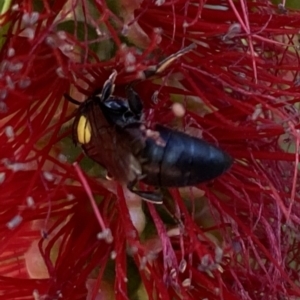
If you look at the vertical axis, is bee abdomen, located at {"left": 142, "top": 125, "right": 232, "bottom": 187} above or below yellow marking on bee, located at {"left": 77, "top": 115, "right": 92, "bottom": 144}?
below

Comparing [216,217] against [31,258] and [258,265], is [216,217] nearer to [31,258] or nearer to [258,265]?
[258,265]

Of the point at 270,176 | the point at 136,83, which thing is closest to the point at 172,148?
the point at 136,83

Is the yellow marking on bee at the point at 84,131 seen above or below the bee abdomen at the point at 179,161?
above
